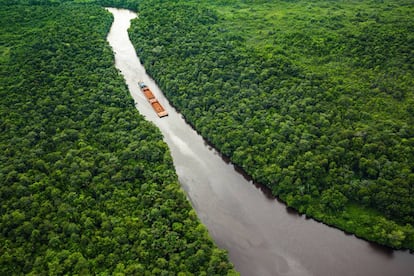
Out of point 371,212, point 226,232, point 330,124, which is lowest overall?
point 226,232

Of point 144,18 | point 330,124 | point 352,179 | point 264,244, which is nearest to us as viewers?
point 264,244

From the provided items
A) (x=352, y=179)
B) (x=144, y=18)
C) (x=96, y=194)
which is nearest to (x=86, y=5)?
(x=144, y=18)

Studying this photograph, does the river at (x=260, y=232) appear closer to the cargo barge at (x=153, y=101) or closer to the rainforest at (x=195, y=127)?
the rainforest at (x=195, y=127)

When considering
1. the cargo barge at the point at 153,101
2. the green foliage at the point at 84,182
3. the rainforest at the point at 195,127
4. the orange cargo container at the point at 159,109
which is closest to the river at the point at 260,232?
the rainforest at the point at 195,127

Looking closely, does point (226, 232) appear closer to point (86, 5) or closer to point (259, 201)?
point (259, 201)

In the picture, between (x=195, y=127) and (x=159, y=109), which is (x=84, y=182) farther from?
(x=159, y=109)

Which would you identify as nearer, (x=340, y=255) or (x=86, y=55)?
(x=340, y=255)

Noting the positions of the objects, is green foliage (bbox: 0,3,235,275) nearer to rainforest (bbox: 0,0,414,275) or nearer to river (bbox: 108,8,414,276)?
rainforest (bbox: 0,0,414,275)

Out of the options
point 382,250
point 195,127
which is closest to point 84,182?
point 195,127
